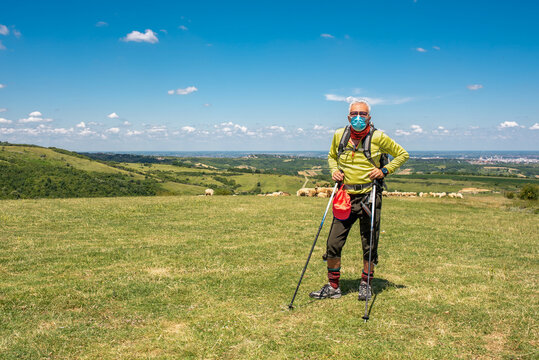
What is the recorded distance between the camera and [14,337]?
17.7 feet

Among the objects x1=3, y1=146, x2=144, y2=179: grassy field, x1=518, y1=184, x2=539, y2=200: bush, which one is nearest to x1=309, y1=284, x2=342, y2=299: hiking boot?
x1=518, y1=184, x2=539, y2=200: bush

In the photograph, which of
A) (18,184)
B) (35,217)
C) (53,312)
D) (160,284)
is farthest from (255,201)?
(18,184)

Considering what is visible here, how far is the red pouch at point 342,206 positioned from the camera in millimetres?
6934

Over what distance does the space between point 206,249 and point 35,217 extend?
11204 mm

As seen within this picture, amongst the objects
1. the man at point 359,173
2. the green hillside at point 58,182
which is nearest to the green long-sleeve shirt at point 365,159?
the man at point 359,173

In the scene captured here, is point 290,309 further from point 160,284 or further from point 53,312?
point 53,312

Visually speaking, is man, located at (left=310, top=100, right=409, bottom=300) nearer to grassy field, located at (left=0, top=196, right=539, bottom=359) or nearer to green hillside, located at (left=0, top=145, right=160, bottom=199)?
grassy field, located at (left=0, top=196, right=539, bottom=359)

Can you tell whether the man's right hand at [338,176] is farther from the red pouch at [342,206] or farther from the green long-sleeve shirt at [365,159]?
the red pouch at [342,206]

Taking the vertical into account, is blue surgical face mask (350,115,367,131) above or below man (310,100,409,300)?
above

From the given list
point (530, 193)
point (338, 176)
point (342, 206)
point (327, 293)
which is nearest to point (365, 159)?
point (338, 176)

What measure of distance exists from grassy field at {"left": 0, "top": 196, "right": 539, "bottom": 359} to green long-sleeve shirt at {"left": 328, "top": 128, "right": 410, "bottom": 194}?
8.86ft

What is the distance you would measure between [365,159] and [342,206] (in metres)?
1.15

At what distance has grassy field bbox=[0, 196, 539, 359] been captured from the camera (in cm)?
523

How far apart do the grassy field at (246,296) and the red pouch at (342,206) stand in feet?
6.18
